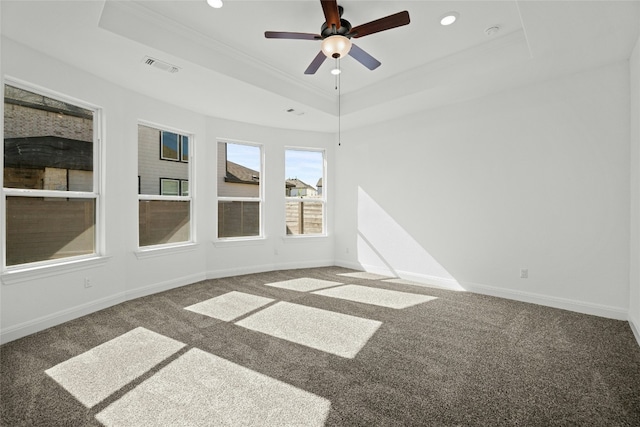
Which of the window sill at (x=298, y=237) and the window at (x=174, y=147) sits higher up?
the window at (x=174, y=147)

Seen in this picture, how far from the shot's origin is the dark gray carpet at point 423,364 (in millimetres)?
1742

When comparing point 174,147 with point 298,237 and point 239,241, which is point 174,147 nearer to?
point 239,241

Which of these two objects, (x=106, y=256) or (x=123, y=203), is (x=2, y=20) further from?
(x=106, y=256)

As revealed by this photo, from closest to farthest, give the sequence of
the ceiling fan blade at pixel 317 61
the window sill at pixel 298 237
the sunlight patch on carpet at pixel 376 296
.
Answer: the ceiling fan blade at pixel 317 61, the sunlight patch on carpet at pixel 376 296, the window sill at pixel 298 237

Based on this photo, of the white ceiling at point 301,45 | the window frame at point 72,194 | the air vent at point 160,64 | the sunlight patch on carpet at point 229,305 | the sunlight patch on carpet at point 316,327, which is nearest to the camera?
the white ceiling at point 301,45

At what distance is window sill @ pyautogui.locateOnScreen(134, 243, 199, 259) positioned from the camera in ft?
13.1

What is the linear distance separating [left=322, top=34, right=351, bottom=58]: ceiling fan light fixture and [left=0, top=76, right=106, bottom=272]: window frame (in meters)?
2.79

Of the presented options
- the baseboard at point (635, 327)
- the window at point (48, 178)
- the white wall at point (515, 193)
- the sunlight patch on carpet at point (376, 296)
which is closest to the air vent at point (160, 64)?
the window at point (48, 178)

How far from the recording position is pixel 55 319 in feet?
9.83

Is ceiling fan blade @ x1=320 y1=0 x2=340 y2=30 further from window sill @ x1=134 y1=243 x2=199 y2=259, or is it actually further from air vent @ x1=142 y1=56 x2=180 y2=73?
→ window sill @ x1=134 y1=243 x2=199 y2=259

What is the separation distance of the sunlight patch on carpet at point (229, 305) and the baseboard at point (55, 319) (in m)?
0.94

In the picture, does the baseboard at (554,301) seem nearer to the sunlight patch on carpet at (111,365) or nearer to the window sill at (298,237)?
the window sill at (298,237)

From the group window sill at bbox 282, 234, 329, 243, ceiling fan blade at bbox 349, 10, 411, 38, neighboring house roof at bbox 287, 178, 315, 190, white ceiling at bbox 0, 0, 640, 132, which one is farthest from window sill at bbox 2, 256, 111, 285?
ceiling fan blade at bbox 349, 10, 411, 38

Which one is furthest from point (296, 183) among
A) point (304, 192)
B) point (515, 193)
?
point (515, 193)
